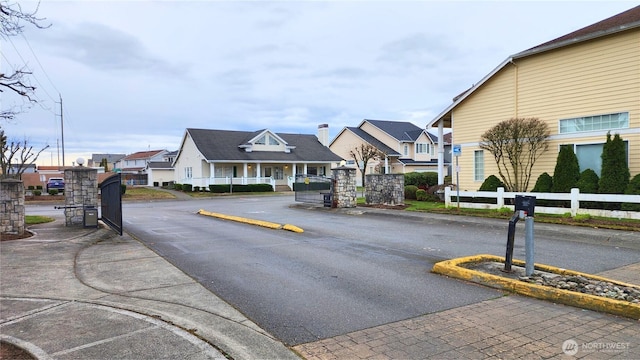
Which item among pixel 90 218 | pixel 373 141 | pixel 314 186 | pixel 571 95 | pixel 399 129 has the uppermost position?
pixel 399 129

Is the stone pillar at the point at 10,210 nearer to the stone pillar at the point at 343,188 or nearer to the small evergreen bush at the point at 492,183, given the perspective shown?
the stone pillar at the point at 343,188

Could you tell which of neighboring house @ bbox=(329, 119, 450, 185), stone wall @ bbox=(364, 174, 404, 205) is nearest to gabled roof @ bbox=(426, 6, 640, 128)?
stone wall @ bbox=(364, 174, 404, 205)

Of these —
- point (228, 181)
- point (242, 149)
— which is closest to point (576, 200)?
point (228, 181)

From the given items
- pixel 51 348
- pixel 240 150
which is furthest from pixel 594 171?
pixel 240 150

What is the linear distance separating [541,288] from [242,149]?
42.0 metres

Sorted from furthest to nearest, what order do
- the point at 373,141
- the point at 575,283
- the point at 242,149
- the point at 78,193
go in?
the point at 373,141 < the point at 242,149 < the point at 78,193 < the point at 575,283

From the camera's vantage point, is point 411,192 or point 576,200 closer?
point 576,200

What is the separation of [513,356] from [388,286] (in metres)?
2.55

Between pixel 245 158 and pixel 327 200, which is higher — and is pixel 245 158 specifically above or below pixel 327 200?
above

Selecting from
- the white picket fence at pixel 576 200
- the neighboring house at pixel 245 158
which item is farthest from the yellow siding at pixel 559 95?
the neighboring house at pixel 245 158

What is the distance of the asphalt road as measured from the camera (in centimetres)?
538

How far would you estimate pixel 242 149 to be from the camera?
45938mm

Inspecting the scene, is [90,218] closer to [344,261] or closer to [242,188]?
[344,261]

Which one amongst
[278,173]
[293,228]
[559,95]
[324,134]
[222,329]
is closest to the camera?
[222,329]
